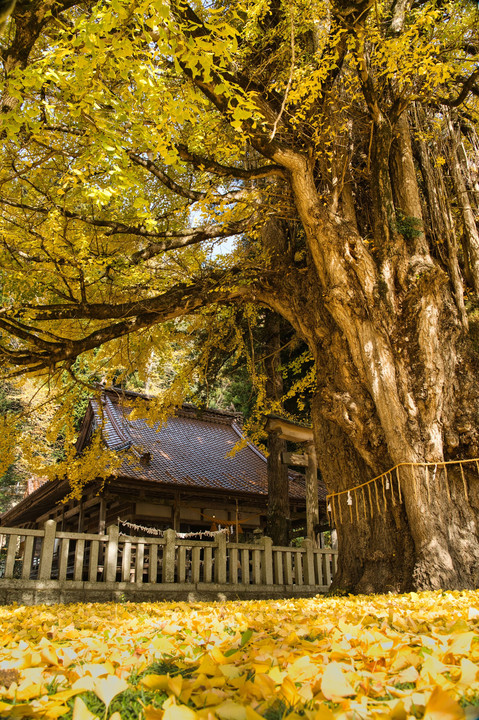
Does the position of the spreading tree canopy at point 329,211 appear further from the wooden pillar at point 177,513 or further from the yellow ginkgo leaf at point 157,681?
the wooden pillar at point 177,513

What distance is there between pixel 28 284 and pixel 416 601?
6.17 m

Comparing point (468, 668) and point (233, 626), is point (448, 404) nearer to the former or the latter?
point (233, 626)

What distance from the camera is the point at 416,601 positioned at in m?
3.83

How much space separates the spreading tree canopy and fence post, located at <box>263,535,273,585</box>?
329 cm

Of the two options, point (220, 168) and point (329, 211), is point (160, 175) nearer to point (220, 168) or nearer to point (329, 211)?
point (220, 168)

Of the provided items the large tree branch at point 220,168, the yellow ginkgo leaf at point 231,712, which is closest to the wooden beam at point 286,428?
the large tree branch at point 220,168

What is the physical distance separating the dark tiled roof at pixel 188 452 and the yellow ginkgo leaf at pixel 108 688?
10.3 meters

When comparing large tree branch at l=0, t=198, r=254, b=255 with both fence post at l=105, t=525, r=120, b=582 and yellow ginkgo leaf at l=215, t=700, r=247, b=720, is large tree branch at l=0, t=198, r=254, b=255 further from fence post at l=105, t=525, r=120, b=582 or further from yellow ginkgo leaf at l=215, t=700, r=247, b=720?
yellow ginkgo leaf at l=215, t=700, r=247, b=720

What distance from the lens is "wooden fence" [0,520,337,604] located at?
762cm

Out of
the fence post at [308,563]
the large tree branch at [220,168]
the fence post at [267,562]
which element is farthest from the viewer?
the fence post at [308,563]

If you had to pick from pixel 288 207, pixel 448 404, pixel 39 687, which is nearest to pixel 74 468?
pixel 288 207

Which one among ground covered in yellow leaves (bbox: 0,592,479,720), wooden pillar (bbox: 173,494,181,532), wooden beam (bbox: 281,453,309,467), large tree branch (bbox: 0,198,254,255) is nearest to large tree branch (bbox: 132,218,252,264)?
large tree branch (bbox: 0,198,254,255)

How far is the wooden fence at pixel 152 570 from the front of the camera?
25.0 feet

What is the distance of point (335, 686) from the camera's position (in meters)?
1.28
